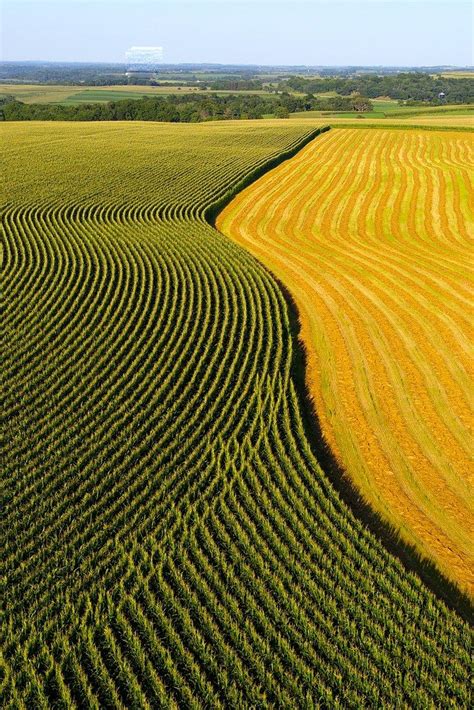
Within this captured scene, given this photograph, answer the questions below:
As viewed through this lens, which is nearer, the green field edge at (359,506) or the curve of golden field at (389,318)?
the green field edge at (359,506)

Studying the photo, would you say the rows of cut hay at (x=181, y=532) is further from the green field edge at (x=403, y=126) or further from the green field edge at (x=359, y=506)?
the green field edge at (x=403, y=126)

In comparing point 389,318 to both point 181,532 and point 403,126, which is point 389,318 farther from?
point 403,126

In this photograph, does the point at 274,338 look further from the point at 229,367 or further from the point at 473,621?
the point at 473,621

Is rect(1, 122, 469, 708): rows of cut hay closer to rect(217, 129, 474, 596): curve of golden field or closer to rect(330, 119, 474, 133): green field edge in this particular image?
rect(217, 129, 474, 596): curve of golden field

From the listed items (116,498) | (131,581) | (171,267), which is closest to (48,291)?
(171,267)

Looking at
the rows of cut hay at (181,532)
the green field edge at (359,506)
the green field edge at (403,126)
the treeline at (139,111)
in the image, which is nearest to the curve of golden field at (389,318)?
the green field edge at (359,506)
